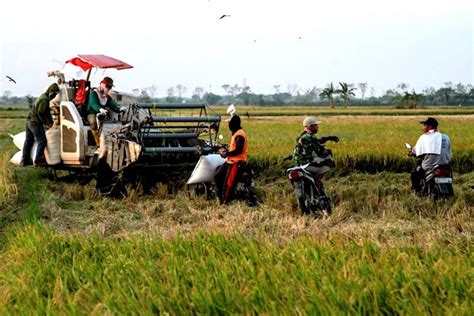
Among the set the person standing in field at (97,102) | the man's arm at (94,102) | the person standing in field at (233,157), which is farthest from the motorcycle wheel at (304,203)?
the man's arm at (94,102)

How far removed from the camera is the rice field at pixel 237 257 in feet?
13.7

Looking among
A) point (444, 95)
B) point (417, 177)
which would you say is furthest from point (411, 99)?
point (417, 177)

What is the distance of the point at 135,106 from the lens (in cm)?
1045

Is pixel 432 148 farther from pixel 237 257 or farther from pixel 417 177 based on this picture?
pixel 237 257

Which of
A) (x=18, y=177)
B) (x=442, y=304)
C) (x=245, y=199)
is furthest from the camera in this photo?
(x=18, y=177)

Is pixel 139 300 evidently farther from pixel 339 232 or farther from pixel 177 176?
pixel 177 176

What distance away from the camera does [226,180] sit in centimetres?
922

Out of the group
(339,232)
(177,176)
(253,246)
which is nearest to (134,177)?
(177,176)

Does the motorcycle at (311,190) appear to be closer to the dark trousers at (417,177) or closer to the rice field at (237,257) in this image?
the rice field at (237,257)

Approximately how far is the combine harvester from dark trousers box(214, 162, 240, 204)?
69 cm

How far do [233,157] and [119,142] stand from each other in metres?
1.80

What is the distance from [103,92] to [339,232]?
514 centimetres

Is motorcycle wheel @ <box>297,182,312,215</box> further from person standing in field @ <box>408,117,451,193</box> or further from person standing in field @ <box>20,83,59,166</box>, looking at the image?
person standing in field @ <box>20,83,59,166</box>

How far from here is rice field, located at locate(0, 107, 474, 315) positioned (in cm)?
419
